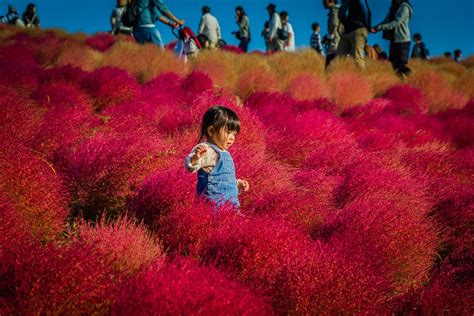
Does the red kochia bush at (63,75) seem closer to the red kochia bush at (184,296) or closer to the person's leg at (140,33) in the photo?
the person's leg at (140,33)

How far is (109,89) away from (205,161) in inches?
113

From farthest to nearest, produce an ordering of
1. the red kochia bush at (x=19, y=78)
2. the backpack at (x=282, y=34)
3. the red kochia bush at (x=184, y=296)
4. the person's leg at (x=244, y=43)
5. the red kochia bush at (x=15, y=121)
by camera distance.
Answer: the person's leg at (x=244, y=43)
the backpack at (x=282, y=34)
the red kochia bush at (x=19, y=78)
the red kochia bush at (x=15, y=121)
the red kochia bush at (x=184, y=296)

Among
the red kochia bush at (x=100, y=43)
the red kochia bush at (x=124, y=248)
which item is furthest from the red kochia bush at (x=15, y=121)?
the red kochia bush at (x=100, y=43)

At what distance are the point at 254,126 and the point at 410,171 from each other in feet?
4.47

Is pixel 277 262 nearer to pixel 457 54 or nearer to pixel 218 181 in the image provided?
pixel 218 181

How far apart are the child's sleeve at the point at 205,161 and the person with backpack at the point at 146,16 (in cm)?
499

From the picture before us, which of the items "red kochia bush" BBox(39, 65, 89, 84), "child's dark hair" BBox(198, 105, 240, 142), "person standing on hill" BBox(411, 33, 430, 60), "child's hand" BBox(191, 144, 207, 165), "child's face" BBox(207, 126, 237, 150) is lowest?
"child's hand" BBox(191, 144, 207, 165)

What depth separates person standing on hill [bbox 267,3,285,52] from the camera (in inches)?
437

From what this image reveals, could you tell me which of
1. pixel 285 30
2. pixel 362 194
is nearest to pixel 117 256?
pixel 362 194

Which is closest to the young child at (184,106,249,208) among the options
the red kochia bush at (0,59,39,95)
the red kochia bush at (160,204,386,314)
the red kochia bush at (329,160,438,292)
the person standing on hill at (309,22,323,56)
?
the red kochia bush at (160,204,386,314)

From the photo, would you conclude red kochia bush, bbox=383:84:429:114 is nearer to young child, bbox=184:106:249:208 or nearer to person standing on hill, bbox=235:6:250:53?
young child, bbox=184:106:249:208

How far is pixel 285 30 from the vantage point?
12.0m

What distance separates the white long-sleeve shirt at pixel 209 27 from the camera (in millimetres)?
9453

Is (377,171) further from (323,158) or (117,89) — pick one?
(117,89)
